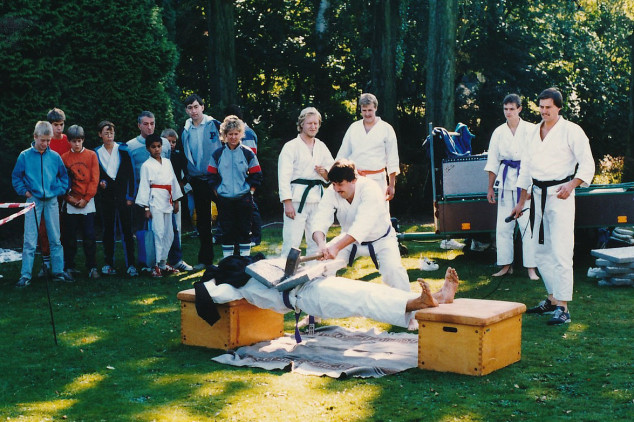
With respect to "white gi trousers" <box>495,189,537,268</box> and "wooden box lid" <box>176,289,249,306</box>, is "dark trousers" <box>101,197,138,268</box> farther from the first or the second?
"white gi trousers" <box>495,189,537,268</box>

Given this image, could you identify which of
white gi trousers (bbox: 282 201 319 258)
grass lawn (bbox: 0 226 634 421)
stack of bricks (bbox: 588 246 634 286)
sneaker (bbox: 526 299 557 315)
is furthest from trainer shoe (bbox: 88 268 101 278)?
stack of bricks (bbox: 588 246 634 286)

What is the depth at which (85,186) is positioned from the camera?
1006cm

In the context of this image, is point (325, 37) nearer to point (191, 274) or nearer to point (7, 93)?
point (7, 93)

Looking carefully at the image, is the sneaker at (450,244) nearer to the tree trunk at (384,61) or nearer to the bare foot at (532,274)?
the bare foot at (532,274)

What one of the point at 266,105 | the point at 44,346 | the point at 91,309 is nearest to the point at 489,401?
the point at 44,346

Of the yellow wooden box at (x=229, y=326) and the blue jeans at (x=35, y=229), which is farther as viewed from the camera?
the blue jeans at (x=35, y=229)

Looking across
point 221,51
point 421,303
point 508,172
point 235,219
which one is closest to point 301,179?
point 235,219

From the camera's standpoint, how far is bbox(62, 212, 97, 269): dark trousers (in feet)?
33.4

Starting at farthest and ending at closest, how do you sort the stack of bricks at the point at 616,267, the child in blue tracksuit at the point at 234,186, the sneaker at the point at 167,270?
the sneaker at the point at 167,270 → the child in blue tracksuit at the point at 234,186 → the stack of bricks at the point at 616,267

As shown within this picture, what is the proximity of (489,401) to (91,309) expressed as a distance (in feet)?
15.1

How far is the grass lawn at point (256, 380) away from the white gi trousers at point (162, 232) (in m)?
1.80

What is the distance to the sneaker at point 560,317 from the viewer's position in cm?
729

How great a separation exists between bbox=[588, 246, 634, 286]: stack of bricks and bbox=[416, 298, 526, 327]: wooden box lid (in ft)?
11.1

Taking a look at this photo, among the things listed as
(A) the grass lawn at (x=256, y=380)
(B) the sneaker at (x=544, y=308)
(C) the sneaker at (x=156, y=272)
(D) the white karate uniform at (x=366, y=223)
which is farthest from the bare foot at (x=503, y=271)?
(C) the sneaker at (x=156, y=272)
